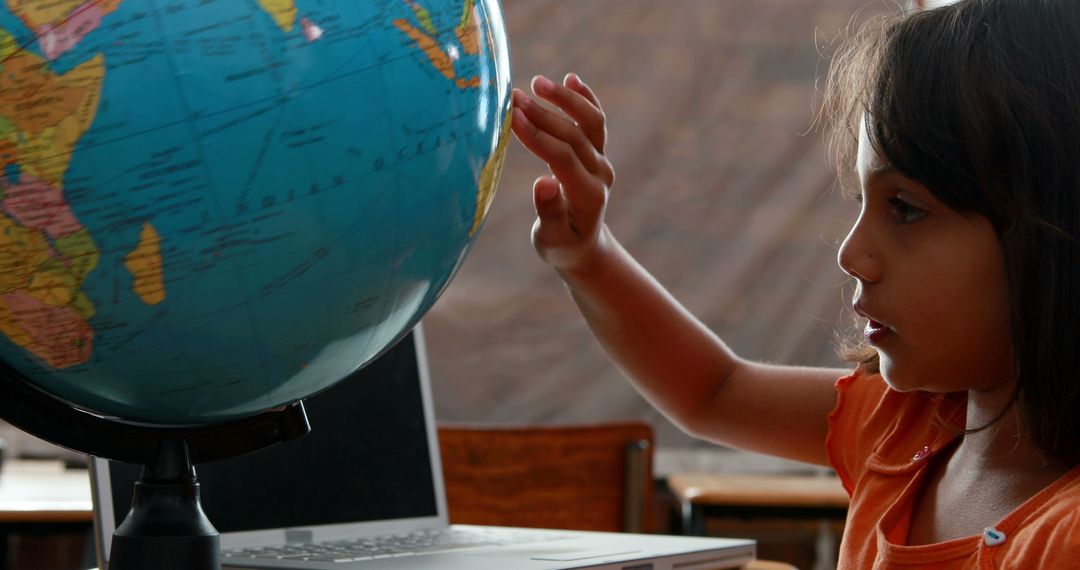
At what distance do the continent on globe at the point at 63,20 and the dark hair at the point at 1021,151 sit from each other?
579mm

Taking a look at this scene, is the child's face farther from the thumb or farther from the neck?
the thumb

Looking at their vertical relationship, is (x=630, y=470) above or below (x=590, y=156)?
below

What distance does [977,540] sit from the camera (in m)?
0.88

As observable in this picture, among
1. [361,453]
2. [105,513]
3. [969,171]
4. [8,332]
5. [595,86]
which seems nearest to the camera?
[8,332]

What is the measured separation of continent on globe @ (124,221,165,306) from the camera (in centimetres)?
54

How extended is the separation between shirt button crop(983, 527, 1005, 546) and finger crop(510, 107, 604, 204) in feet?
1.39

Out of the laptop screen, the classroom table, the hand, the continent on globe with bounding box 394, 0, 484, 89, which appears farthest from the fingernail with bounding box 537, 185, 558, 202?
the classroom table

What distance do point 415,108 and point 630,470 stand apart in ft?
5.70

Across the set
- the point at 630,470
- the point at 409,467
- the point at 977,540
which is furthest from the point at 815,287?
the point at 977,540

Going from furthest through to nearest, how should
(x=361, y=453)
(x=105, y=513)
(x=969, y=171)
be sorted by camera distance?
(x=361, y=453) < (x=105, y=513) < (x=969, y=171)

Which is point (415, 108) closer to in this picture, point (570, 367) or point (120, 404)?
point (120, 404)

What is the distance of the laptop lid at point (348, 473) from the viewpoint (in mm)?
1125

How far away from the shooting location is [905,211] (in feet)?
2.87

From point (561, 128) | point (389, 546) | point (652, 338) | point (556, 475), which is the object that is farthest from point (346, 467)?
point (556, 475)
